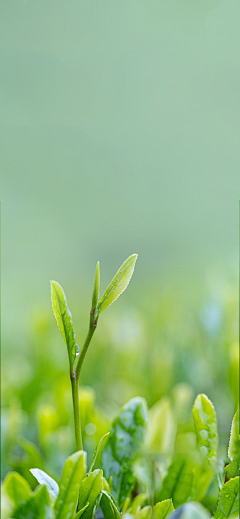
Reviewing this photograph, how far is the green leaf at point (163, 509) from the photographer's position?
0.43m

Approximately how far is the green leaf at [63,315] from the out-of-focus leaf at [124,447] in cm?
18

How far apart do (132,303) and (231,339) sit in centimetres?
106

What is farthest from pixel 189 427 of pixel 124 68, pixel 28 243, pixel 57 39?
pixel 28 243

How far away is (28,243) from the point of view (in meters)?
5.47

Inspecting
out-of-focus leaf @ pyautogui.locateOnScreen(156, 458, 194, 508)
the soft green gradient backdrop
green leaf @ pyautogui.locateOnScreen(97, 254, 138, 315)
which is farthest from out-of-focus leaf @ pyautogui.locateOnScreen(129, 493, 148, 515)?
the soft green gradient backdrop

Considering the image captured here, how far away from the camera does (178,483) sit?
49 centimetres

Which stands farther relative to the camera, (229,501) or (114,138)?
(114,138)

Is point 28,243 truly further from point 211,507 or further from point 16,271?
point 211,507

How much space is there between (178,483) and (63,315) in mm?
240

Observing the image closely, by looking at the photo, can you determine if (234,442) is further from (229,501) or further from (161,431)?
(161,431)

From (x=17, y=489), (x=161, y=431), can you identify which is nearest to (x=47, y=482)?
(x=17, y=489)

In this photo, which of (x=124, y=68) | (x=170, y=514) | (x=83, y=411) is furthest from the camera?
(x=124, y=68)

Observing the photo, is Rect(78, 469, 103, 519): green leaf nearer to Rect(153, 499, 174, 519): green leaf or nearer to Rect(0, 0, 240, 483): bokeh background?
Rect(153, 499, 174, 519): green leaf

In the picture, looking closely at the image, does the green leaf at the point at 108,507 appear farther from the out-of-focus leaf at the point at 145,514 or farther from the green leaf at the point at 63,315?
the green leaf at the point at 63,315
